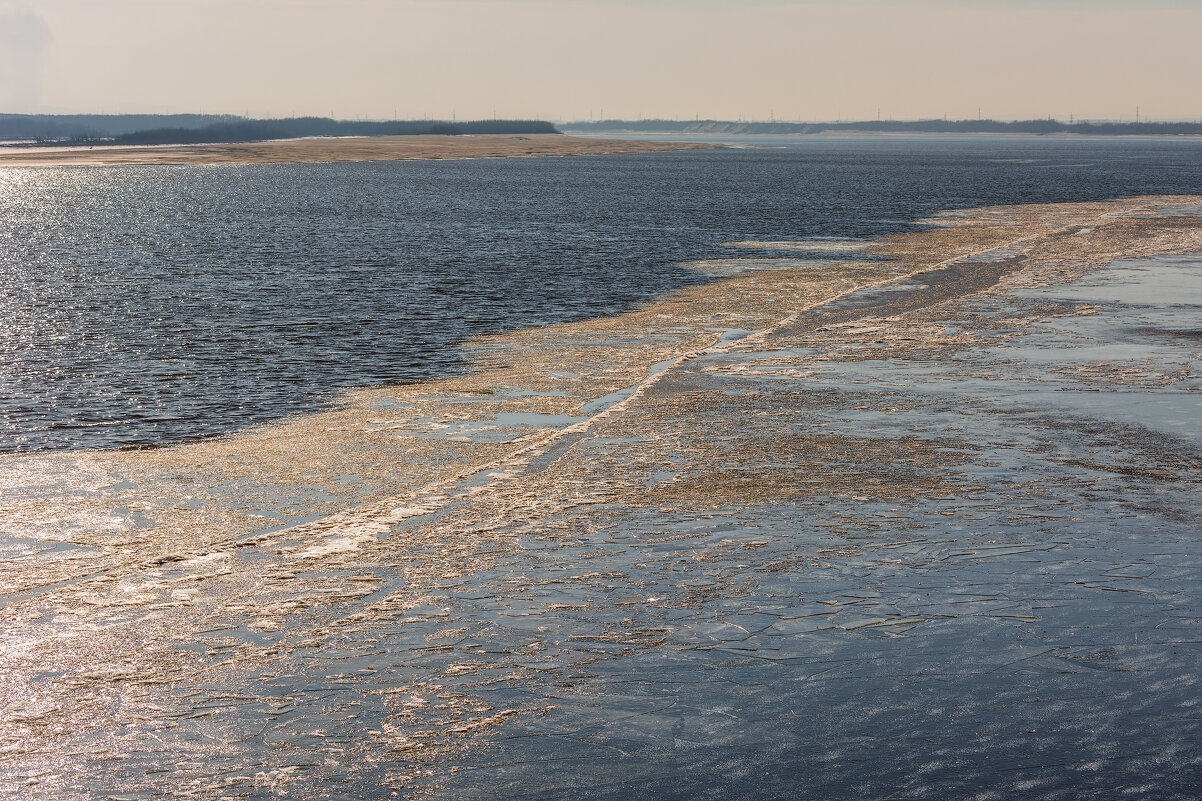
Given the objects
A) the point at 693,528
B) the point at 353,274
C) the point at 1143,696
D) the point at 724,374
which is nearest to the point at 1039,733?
the point at 1143,696

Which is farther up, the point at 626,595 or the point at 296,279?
the point at 296,279

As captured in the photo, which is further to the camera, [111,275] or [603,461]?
[111,275]

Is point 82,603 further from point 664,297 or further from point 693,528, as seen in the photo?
point 664,297

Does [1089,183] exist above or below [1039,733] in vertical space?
above

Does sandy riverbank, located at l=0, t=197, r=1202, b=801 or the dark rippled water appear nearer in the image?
sandy riverbank, located at l=0, t=197, r=1202, b=801

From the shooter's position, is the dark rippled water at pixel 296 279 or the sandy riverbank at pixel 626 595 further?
the dark rippled water at pixel 296 279

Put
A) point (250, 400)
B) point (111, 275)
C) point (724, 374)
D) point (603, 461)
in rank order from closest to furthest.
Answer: point (603, 461), point (250, 400), point (724, 374), point (111, 275)

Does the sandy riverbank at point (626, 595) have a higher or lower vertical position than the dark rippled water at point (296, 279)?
lower

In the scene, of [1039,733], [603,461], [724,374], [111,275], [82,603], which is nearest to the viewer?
[1039,733]
